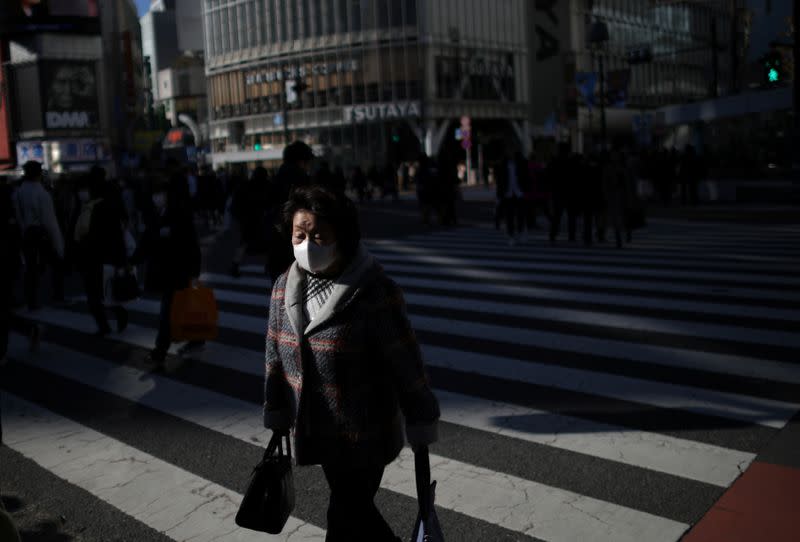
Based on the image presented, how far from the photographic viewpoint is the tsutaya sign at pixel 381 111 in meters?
64.7

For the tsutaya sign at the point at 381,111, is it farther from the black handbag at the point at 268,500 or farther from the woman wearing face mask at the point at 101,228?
the black handbag at the point at 268,500

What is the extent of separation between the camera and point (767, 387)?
609 cm

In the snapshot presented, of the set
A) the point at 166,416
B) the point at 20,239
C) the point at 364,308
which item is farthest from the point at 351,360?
the point at 20,239

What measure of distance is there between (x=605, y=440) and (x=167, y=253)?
161 inches

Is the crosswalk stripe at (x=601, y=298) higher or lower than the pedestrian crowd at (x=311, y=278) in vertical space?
lower

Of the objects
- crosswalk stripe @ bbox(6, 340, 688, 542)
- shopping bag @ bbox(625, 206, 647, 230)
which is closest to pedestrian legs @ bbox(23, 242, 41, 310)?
crosswalk stripe @ bbox(6, 340, 688, 542)

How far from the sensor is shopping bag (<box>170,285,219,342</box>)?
24.5 feet

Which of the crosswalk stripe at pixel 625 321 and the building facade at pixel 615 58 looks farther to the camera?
the building facade at pixel 615 58

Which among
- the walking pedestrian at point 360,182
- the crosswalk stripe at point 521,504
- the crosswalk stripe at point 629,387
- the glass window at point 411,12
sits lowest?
the crosswalk stripe at point 521,504

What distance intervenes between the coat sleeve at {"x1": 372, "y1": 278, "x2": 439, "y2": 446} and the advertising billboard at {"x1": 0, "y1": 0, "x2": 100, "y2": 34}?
68.4 meters

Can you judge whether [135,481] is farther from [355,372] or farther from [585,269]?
[585,269]

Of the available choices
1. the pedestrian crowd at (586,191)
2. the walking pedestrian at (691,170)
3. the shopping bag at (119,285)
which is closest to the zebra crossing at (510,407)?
the shopping bag at (119,285)

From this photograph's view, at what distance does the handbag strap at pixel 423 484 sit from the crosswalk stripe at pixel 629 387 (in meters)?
3.14

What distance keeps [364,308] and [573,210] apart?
13.5m
